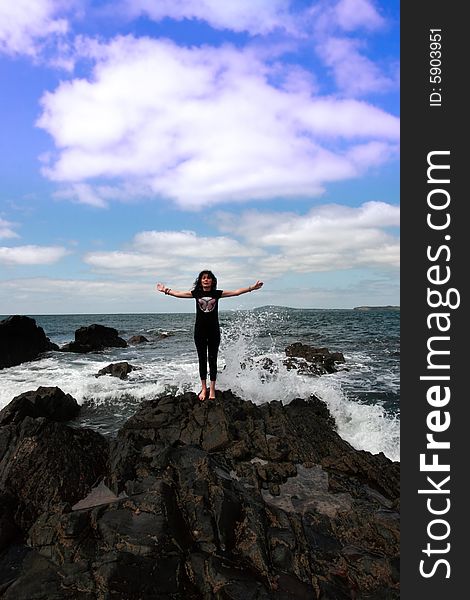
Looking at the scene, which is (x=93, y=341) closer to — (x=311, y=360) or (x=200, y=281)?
(x=311, y=360)

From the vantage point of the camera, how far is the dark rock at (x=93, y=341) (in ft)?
92.5

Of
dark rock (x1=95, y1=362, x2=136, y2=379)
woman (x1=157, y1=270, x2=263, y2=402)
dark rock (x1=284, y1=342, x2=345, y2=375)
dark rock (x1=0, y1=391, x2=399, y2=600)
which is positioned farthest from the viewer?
dark rock (x1=284, y1=342, x2=345, y2=375)

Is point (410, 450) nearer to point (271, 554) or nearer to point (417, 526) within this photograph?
point (417, 526)

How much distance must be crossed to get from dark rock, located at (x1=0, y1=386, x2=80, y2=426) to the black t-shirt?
5.25m

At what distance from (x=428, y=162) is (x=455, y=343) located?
5.69ft

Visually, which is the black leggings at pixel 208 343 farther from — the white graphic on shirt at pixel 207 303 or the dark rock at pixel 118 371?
the dark rock at pixel 118 371

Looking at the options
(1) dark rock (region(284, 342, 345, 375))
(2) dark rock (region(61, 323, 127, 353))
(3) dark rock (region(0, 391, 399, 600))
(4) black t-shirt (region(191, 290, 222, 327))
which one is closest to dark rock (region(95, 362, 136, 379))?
(1) dark rock (region(284, 342, 345, 375))

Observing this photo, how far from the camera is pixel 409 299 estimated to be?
3451 millimetres

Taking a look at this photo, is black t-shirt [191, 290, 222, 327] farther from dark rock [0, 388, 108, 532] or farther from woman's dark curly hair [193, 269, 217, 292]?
dark rock [0, 388, 108, 532]

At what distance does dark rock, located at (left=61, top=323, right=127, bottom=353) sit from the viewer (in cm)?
2818

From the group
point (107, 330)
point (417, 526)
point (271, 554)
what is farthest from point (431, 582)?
point (107, 330)

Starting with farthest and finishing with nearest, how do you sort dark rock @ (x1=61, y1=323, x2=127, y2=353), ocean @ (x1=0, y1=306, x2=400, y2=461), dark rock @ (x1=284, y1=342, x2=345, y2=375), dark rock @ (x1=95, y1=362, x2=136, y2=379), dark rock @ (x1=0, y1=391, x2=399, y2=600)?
dark rock @ (x1=61, y1=323, x2=127, y2=353), dark rock @ (x1=284, y1=342, x2=345, y2=375), dark rock @ (x1=95, y1=362, x2=136, y2=379), ocean @ (x1=0, y1=306, x2=400, y2=461), dark rock @ (x1=0, y1=391, x2=399, y2=600)

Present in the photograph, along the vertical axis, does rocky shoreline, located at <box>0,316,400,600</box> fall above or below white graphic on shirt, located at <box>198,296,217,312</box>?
below

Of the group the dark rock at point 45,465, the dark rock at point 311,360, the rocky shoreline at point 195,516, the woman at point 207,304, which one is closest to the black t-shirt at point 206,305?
the woman at point 207,304
